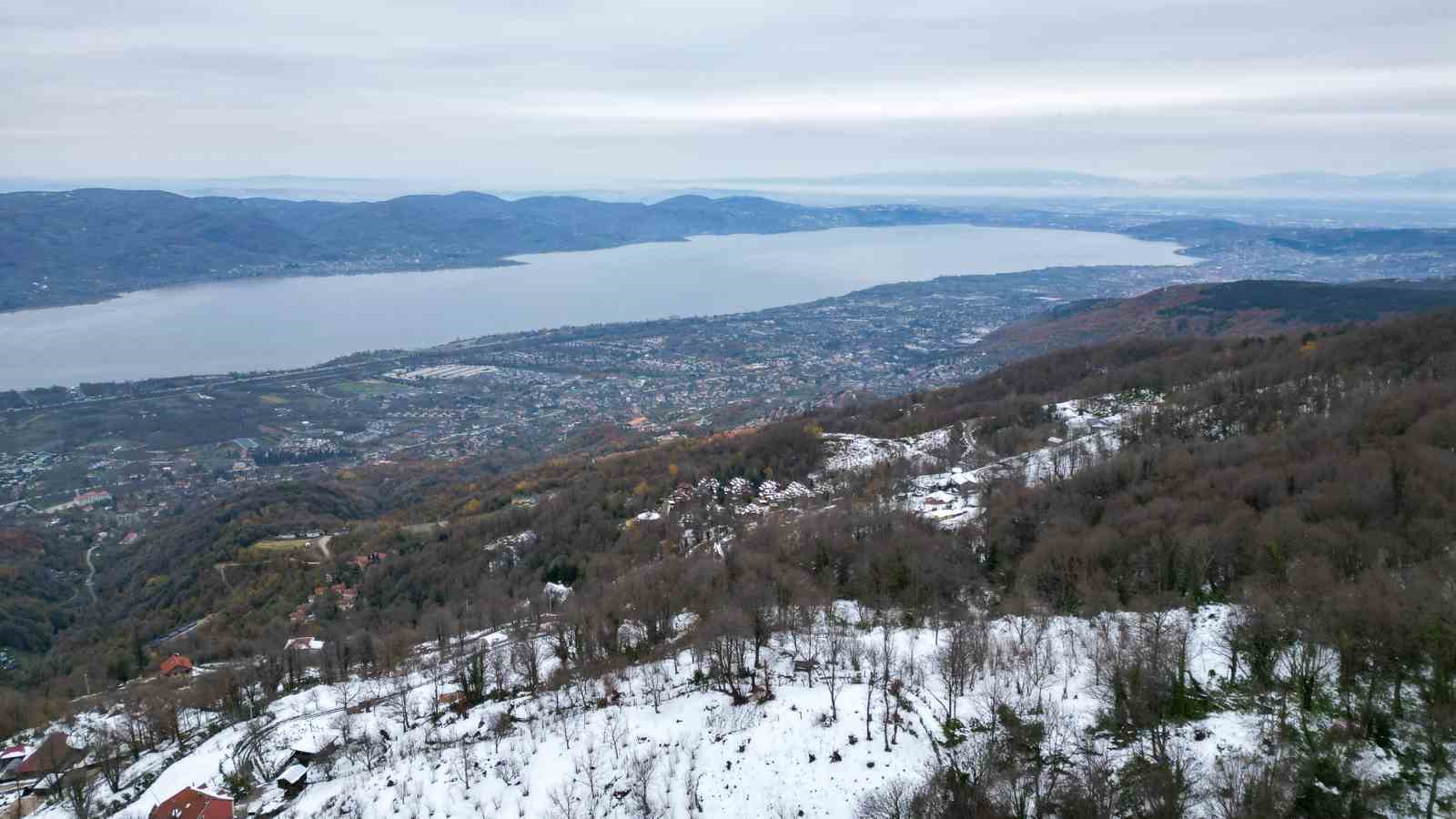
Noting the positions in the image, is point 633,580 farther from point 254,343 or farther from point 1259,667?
point 254,343

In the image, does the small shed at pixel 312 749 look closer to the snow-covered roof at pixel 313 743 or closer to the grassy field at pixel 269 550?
the snow-covered roof at pixel 313 743

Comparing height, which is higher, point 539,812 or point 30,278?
point 30,278

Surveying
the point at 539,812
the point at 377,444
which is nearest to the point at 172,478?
the point at 377,444

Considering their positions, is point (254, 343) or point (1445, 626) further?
point (254, 343)

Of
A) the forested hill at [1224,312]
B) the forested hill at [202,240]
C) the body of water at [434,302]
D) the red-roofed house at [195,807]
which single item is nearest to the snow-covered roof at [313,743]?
the red-roofed house at [195,807]

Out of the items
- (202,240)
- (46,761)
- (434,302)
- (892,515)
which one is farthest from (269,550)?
(202,240)

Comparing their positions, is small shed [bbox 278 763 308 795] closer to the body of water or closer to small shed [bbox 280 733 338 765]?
small shed [bbox 280 733 338 765]
